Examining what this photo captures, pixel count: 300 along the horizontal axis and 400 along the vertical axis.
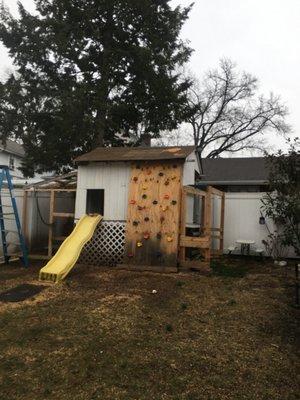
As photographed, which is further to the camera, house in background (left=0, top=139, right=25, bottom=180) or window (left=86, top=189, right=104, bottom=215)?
house in background (left=0, top=139, right=25, bottom=180)

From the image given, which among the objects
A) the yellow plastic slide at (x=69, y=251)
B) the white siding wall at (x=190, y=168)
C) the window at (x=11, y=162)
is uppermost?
the window at (x=11, y=162)

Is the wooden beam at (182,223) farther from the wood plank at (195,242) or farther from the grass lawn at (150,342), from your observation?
the grass lawn at (150,342)

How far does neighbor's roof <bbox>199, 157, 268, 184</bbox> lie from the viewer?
18312 millimetres

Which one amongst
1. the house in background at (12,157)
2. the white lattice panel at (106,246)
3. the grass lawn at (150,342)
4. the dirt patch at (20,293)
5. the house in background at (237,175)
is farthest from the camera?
the house in background at (12,157)

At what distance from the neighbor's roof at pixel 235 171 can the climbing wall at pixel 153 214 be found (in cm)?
756

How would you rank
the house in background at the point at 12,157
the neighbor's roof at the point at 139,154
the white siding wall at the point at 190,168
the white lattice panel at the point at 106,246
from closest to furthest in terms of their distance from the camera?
the neighbor's roof at the point at 139,154 → the white lattice panel at the point at 106,246 → the white siding wall at the point at 190,168 → the house in background at the point at 12,157

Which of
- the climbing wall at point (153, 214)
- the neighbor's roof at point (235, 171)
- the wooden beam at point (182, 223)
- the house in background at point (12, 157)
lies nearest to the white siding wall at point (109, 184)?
the climbing wall at point (153, 214)

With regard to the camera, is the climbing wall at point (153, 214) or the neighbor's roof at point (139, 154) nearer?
the climbing wall at point (153, 214)

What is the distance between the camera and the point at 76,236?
9672 mm

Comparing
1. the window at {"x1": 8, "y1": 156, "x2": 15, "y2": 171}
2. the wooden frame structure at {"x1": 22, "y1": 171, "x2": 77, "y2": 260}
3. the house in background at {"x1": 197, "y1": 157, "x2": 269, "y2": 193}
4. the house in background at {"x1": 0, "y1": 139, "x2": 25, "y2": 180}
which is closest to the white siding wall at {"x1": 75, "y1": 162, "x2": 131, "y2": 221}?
the wooden frame structure at {"x1": 22, "y1": 171, "x2": 77, "y2": 260}

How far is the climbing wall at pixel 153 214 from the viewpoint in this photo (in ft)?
31.4

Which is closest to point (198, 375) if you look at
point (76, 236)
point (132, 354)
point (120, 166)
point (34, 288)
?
point (132, 354)

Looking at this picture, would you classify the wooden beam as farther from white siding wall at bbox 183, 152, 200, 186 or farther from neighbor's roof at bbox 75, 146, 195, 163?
white siding wall at bbox 183, 152, 200, 186

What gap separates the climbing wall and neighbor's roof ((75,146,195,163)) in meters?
0.19
